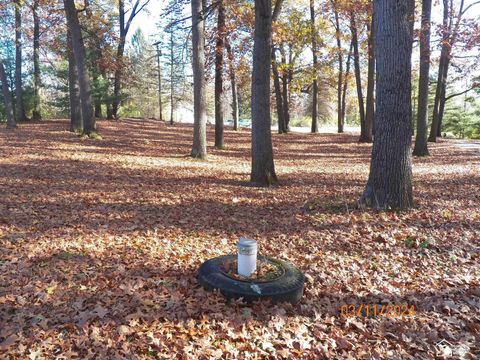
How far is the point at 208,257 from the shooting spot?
4.86 m

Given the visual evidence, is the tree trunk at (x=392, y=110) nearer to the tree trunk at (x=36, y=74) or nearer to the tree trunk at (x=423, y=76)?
the tree trunk at (x=423, y=76)

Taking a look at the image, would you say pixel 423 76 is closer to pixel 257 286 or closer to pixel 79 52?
pixel 79 52

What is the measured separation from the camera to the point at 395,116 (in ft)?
20.4

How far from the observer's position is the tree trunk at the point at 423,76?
12797 mm

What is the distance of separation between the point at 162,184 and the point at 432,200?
6.21m

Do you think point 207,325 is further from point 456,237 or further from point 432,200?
point 432,200

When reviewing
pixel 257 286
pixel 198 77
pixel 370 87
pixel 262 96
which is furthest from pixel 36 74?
pixel 257 286

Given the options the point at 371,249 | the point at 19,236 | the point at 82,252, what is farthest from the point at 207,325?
the point at 19,236

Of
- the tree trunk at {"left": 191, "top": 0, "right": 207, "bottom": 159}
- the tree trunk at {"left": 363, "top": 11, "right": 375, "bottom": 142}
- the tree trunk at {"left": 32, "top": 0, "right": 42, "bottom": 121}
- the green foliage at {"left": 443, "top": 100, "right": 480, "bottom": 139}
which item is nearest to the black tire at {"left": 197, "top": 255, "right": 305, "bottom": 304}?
the tree trunk at {"left": 191, "top": 0, "right": 207, "bottom": 159}

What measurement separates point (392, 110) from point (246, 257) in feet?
13.6

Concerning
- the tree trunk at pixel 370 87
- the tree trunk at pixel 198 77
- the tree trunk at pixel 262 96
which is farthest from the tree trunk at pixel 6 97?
the tree trunk at pixel 370 87

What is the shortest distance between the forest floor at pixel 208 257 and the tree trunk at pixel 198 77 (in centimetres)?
265

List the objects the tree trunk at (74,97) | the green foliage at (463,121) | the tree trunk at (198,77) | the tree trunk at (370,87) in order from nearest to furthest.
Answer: the tree trunk at (198,77), the tree trunk at (74,97), the tree trunk at (370,87), the green foliage at (463,121)
